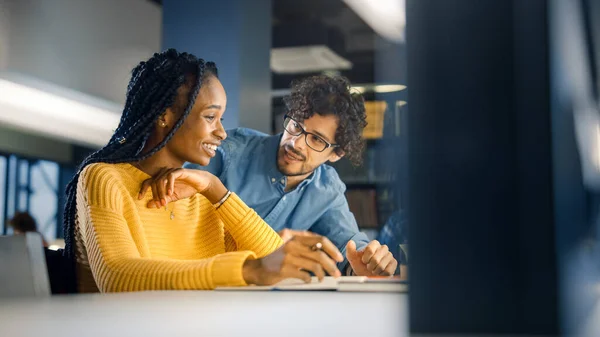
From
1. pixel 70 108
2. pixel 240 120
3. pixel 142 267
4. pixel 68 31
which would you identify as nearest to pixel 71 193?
pixel 142 267

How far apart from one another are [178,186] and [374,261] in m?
0.57

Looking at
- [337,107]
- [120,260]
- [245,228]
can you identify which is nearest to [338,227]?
[337,107]

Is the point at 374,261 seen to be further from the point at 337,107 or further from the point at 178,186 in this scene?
the point at 337,107

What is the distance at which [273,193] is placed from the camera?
2.52 metres

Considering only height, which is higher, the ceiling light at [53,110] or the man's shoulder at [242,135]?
the ceiling light at [53,110]

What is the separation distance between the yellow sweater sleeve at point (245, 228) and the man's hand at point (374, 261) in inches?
9.1

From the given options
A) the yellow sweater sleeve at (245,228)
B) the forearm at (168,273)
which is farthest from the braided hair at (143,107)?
the forearm at (168,273)

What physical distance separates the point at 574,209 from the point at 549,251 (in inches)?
4.2

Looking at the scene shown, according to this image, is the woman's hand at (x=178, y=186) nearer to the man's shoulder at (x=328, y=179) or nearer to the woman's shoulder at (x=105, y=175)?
the woman's shoulder at (x=105, y=175)

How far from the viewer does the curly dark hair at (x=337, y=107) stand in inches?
102

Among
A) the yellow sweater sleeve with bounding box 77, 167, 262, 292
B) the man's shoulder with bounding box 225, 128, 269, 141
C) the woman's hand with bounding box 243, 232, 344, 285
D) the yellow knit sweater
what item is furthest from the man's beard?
the woman's hand with bounding box 243, 232, 344, 285

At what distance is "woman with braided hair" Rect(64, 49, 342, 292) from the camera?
56.4 inches

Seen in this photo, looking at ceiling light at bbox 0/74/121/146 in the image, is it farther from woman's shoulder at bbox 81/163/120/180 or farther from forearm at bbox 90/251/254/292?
forearm at bbox 90/251/254/292

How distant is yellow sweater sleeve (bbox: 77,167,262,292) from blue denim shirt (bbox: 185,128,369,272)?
2.96 ft
